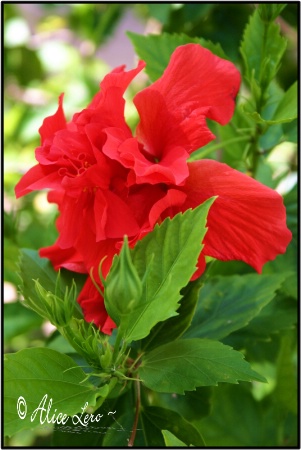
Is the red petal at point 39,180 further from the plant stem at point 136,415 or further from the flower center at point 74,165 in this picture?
the plant stem at point 136,415

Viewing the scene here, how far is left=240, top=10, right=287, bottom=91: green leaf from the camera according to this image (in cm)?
61

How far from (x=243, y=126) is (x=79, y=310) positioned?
294 mm

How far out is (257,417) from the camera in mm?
835

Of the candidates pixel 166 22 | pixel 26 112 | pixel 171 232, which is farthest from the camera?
pixel 26 112

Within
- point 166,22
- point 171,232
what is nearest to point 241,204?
point 171,232

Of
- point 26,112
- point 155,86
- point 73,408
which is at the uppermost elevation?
point 155,86

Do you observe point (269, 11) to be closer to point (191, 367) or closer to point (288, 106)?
point (288, 106)

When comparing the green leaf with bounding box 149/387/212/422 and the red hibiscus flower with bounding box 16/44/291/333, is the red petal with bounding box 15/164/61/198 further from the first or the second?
the green leaf with bounding box 149/387/212/422

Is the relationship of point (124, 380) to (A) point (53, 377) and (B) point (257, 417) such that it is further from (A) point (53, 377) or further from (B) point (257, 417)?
(B) point (257, 417)

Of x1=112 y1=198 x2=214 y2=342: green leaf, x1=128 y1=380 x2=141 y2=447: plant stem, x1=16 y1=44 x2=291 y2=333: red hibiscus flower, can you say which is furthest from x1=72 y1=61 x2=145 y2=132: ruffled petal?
x1=128 y1=380 x2=141 y2=447: plant stem

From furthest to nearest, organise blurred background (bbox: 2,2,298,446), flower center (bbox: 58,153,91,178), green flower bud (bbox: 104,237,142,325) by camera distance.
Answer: blurred background (bbox: 2,2,298,446) < flower center (bbox: 58,153,91,178) < green flower bud (bbox: 104,237,142,325)

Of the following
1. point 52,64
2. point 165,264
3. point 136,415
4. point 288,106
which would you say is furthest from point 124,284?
point 52,64

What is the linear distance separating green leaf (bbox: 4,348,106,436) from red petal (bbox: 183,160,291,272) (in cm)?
15

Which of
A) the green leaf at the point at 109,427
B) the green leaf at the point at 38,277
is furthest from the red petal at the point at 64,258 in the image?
the green leaf at the point at 109,427
